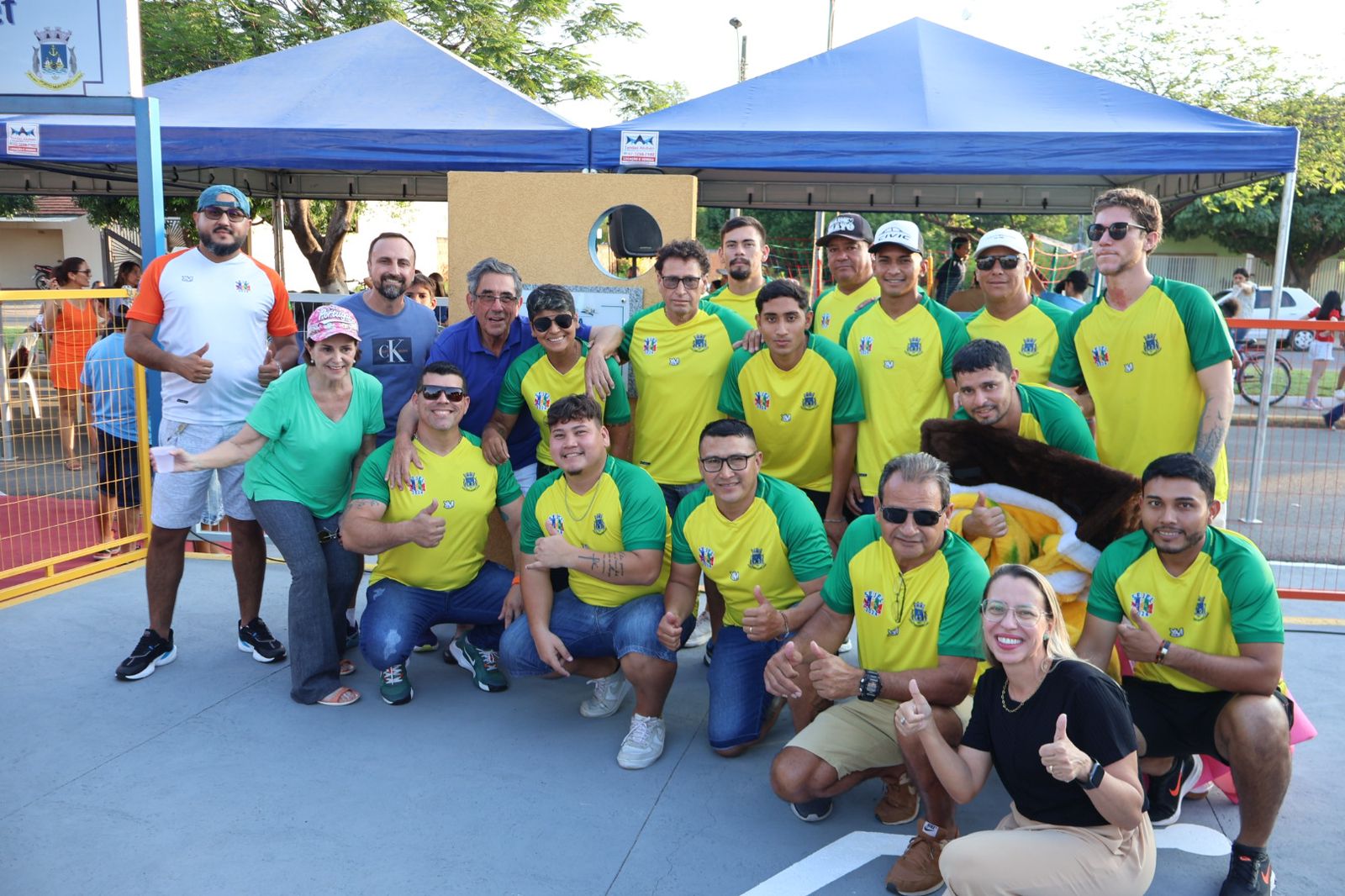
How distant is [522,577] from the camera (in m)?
4.52

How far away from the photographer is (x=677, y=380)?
493 cm

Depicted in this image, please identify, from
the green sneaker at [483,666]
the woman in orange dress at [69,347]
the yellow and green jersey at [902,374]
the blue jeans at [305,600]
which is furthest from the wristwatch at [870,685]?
the woman in orange dress at [69,347]

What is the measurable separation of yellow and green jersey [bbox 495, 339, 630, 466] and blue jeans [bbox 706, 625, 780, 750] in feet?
4.12

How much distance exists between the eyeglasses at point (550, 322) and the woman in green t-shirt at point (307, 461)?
80 centimetres

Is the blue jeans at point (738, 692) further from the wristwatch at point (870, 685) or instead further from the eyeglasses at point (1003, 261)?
the eyeglasses at point (1003, 261)

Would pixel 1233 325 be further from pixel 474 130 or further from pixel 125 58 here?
pixel 125 58

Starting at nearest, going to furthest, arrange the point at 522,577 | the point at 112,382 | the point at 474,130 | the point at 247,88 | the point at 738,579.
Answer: the point at 738,579 < the point at 522,577 < the point at 112,382 < the point at 474,130 < the point at 247,88

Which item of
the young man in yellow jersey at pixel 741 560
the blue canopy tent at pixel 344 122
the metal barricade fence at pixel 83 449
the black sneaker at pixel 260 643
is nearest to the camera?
the young man in yellow jersey at pixel 741 560

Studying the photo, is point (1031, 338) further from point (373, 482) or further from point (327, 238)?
point (327, 238)

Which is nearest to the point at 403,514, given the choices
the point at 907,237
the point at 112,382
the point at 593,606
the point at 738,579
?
the point at 593,606

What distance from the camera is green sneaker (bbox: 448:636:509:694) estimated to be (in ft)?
16.0

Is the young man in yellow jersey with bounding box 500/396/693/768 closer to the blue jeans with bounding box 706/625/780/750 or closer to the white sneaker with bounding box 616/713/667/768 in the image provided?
the white sneaker with bounding box 616/713/667/768

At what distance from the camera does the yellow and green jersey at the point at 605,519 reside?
4.39 m

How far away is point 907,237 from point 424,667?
122 inches
